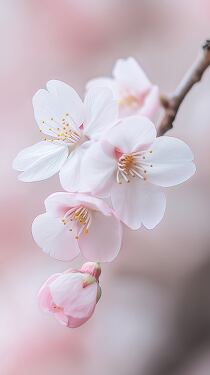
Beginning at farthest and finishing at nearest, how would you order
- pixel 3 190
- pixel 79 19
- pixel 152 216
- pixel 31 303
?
pixel 79 19 < pixel 3 190 < pixel 31 303 < pixel 152 216

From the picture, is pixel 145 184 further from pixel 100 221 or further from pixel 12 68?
pixel 12 68

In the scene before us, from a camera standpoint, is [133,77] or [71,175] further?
[133,77]

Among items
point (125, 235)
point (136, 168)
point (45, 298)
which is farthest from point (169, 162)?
point (125, 235)

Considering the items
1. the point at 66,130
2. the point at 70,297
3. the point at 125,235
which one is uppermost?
the point at 66,130

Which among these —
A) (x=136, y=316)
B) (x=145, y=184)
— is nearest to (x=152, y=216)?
(x=145, y=184)

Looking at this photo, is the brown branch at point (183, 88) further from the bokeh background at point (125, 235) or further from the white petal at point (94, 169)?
the bokeh background at point (125, 235)

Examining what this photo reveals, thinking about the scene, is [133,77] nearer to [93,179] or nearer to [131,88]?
[131,88]

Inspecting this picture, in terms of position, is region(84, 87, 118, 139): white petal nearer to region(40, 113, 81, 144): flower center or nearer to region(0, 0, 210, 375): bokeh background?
region(40, 113, 81, 144): flower center
